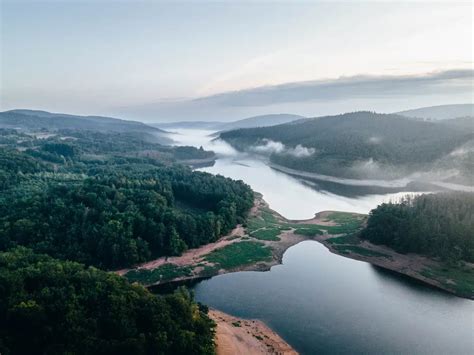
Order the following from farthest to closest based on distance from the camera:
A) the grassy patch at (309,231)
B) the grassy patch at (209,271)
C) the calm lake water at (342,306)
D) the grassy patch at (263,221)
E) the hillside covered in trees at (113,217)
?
the grassy patch at (263,221), the grassy patch at (309,231), the hillside covered in trees at (113,217), the grassy patch at (209,271), the calm lake water at (342,306)

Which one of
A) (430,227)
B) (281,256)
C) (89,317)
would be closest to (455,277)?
(430,227)

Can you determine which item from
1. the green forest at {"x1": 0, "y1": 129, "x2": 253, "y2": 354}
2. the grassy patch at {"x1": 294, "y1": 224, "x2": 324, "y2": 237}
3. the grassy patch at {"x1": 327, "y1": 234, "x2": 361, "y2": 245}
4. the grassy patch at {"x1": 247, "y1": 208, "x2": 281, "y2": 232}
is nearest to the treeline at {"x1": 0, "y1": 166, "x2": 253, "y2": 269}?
the green forest at {"x1": 0, "y1": 129, "x2": 253, "y2": 354}

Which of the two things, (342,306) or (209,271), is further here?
(209,271)

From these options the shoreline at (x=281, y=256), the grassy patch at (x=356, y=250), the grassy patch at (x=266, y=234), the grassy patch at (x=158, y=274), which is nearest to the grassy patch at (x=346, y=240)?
the shoreline at (x=281, y=256)

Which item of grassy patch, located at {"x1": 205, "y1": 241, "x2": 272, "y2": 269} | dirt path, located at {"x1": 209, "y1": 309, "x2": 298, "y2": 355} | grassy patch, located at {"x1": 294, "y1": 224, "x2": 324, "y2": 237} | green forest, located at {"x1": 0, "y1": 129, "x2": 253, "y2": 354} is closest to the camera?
green forest, located at {"x1": 0, "y1": 129, "x2": 253, "y2": 354}

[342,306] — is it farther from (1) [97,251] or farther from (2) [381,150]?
(2) [381,150]

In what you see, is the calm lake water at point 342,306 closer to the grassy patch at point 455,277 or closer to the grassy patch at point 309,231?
the grassy patch at point 455,277

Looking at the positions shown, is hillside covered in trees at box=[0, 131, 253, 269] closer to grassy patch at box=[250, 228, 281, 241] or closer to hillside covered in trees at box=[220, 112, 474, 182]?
grassy patch at box=[250, 228, 281, 241]

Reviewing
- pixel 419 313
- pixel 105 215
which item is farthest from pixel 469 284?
pixel 105 215
